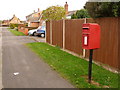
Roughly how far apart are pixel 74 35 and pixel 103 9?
2.98m

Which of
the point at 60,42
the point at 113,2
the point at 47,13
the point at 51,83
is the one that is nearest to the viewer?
the point at 51,83

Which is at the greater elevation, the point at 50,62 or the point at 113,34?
the point at 113,34

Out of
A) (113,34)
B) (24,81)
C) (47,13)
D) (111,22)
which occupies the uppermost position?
(47,13)

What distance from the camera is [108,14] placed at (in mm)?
5918

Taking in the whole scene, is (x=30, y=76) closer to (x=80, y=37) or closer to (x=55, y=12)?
(x=80, y=37)

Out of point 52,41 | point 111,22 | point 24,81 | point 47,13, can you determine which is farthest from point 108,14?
point 47,13

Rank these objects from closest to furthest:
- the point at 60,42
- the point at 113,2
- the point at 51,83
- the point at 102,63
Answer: the point at 51,83, the point at 113,2, the point at 102,63, the point at 60,42

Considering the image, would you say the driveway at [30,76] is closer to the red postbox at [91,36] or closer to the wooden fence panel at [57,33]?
the red postbox at [91,36]

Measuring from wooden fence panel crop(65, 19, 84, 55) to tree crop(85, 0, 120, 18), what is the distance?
50.9 inches

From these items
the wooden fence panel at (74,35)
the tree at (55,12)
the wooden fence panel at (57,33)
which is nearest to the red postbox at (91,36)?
the wooden fence panel at (74,35)

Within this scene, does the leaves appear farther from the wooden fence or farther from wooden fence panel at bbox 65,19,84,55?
wooden fence panel at bbox 65,19,84,55

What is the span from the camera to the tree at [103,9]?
212 inches

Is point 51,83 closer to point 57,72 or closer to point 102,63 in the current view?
point 57,72

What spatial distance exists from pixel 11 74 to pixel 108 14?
4.10 metres
